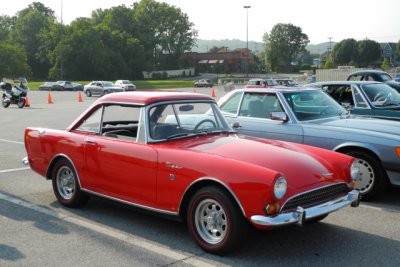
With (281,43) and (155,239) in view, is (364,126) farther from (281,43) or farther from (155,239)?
(281,43)

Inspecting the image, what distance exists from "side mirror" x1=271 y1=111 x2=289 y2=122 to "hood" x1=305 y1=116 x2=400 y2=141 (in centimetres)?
47

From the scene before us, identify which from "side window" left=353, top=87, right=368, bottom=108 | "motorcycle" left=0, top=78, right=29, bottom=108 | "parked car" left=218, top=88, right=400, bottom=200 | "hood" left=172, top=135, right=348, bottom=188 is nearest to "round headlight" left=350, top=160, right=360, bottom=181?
"hood" left=172, top=135, right=348, bottom=188

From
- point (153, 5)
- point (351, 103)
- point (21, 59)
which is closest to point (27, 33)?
point (21, 59)

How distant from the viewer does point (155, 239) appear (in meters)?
4.99

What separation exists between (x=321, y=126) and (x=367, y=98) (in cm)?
280

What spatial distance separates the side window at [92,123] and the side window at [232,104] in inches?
115

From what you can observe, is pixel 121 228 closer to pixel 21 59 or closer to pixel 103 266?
pixel 103 266

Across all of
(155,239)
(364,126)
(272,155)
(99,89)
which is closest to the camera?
(272,155)

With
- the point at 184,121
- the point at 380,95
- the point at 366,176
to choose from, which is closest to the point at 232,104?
the point at 366,176

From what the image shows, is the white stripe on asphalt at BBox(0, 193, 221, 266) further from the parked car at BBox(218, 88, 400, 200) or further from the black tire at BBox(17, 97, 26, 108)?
the black tire at BBox(17, 97, 26, 108)

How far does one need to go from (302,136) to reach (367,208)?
1487 millimetres

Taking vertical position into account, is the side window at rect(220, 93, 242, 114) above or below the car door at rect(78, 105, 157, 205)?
above

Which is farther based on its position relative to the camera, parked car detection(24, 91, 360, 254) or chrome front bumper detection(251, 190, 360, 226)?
parked car detection(24, 91, 360, 254)

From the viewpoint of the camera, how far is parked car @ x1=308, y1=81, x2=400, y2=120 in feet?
30.5
